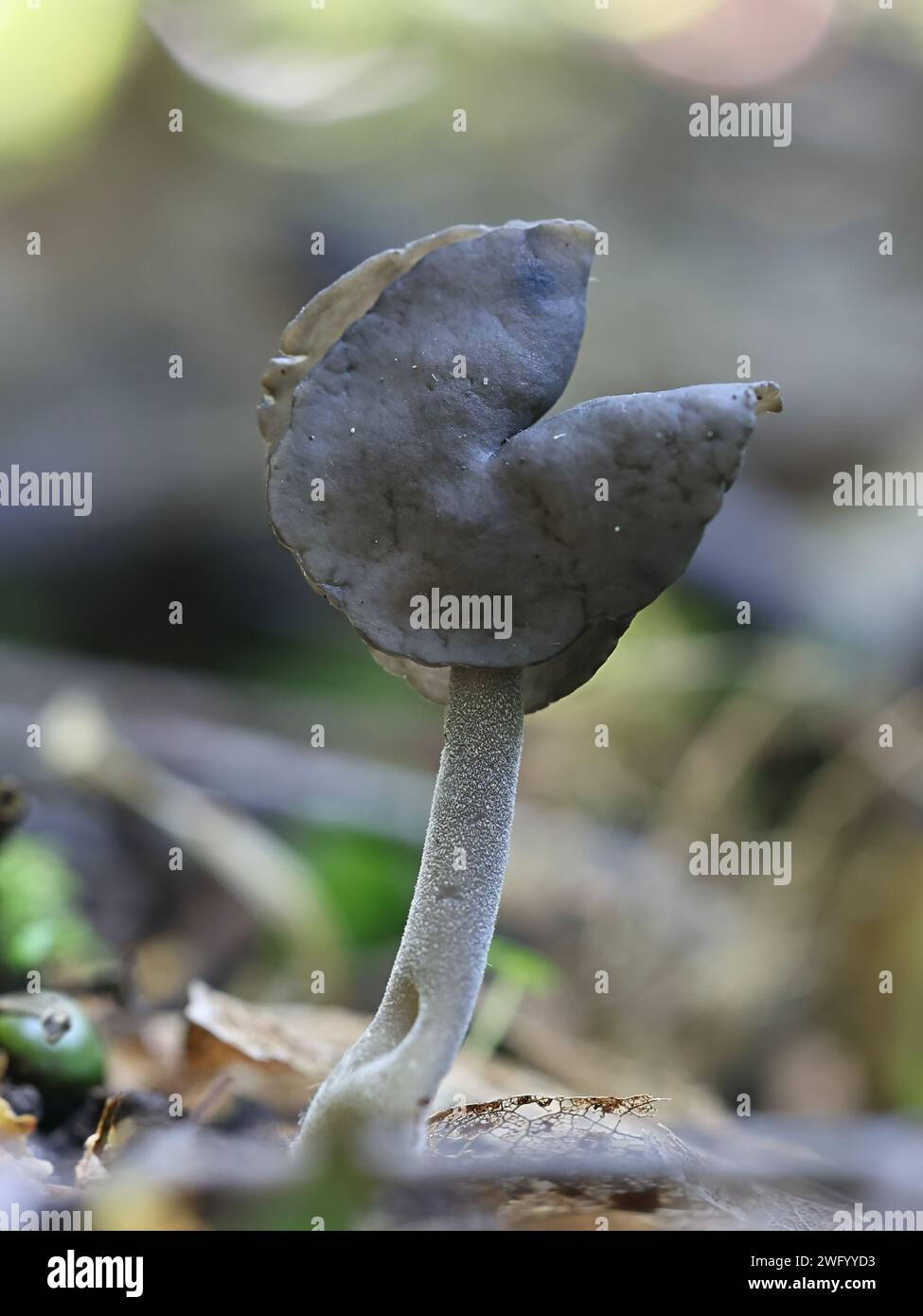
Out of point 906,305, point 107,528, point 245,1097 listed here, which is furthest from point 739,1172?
point 906,305

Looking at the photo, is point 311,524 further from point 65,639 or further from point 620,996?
point 65,639

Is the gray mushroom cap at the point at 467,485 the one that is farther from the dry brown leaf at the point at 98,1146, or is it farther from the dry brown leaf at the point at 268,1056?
the dry brown leaf at the point at 268,1056

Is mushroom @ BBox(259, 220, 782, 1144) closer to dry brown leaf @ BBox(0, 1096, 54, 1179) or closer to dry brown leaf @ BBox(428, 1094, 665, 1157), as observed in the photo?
dry brown leaf @ BBox(428, 1094, 665, 1157)

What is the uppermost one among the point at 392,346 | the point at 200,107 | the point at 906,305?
the point at 200,107

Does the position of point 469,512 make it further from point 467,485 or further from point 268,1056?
point 268,1056

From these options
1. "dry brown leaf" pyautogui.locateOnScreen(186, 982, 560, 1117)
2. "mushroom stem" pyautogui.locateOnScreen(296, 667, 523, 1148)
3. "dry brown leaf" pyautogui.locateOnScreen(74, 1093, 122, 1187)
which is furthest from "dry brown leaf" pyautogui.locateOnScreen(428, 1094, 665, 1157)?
"dry brown leaf" pyautogui.locateOnScreen(74, 1093, 122, 1187)

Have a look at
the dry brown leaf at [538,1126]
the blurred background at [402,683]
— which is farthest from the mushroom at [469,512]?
the blurred background at [402,683]

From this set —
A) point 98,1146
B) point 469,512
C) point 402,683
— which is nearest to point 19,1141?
point 98,1146
